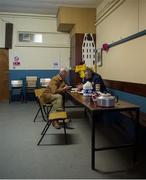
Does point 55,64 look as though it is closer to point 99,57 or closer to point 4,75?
point 4,75

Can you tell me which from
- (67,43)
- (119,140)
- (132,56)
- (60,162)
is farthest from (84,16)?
(60,162)

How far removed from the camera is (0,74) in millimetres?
8555

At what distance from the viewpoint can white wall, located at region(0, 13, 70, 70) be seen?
854cm

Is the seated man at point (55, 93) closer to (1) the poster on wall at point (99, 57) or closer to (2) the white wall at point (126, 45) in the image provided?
(2) the white wall at point (126, 45)

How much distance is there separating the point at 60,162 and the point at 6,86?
6144 mm

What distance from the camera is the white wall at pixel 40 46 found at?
8.54 metres

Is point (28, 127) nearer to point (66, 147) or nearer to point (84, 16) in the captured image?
point (66, 147)

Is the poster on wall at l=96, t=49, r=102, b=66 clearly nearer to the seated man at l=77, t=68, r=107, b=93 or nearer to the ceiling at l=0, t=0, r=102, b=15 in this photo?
the ceiling at l=0, t=0, r=102, b=15

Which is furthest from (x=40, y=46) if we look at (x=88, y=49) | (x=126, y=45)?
(x=126, y=45)

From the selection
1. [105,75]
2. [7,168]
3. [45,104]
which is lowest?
[7,168]

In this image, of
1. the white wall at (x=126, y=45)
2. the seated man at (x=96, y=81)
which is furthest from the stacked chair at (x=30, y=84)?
the seated man at (x=96, y=81)

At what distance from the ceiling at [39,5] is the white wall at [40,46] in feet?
1.54

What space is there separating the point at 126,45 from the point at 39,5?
387cm

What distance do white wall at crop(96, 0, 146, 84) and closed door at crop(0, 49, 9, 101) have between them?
4.06 meters
